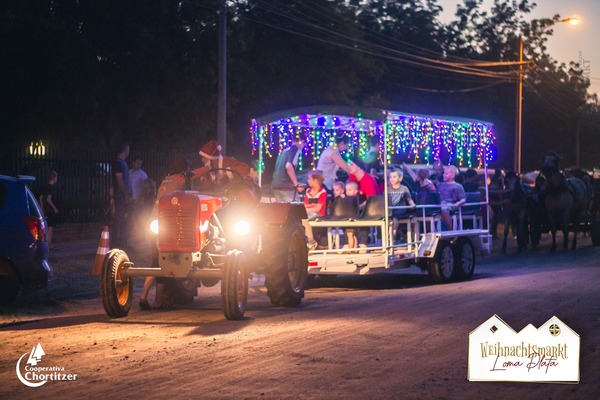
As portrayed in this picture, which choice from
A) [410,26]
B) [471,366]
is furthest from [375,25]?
[471,366]

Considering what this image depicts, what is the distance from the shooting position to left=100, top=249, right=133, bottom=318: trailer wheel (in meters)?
12.4

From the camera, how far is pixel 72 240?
25.7 m

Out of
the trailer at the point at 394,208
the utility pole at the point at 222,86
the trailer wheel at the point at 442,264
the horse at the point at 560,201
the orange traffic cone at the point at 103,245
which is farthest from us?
the horse at the point at 560,201

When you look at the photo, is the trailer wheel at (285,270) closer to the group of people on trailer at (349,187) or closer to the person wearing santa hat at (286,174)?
the group of people on trailer at (349,187)

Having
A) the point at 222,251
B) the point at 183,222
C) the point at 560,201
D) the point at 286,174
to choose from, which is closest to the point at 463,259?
the point at 286,174

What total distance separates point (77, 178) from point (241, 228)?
14.1m

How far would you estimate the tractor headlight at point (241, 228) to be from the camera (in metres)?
13.4

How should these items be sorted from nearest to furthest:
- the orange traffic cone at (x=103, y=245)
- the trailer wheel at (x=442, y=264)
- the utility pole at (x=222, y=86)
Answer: the orange traffic cone at (x=103, y=245)
the trailer wheel at (x=442, y=264)
the utility pole at (x=222, y=86)

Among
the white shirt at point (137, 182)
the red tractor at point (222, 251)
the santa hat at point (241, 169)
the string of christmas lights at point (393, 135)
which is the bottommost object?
the red tractor at point (222, 251)

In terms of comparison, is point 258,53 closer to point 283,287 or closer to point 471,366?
point 283,287

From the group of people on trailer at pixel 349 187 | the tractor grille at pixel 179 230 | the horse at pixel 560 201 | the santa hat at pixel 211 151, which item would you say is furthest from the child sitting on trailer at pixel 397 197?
the horse at pixel 560 201

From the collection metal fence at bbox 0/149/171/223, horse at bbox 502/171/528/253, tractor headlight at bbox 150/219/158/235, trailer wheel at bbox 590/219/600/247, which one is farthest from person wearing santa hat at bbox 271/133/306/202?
trailer wheel at bbox 590/219/600/247

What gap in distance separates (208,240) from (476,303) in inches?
152

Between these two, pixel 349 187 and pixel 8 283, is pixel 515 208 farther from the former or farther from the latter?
pixel 8 283
